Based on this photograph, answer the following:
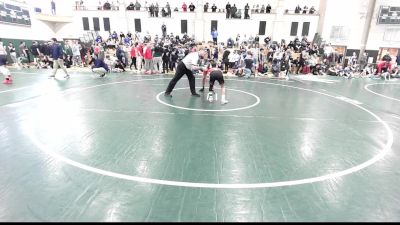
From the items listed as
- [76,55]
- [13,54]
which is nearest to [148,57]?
[76,55]

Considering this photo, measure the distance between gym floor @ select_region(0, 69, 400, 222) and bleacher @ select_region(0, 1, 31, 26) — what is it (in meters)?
18.5

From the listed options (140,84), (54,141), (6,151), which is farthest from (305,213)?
(140,84)

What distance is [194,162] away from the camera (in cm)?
453

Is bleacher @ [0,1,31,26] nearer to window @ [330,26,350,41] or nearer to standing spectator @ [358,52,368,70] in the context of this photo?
window @ [330,26,350,41]

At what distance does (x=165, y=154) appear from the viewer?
4.81 metres

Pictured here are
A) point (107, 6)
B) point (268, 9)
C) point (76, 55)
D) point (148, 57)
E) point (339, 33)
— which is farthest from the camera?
point (107, 6)

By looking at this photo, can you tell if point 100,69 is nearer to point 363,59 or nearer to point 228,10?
point 228,10

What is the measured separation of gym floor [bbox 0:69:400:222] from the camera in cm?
332

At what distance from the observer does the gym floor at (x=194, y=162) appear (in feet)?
10.9

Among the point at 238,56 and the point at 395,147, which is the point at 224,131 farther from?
the point at 238,56

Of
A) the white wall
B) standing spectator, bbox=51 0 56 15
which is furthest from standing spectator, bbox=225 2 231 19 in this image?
standing spectator, bbox=51 0 56 15

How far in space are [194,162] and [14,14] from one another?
27.0 meters

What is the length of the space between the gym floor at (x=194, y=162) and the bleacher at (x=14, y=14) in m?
18.5

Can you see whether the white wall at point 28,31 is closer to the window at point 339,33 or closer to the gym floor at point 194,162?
the gym floor at point 194,162
